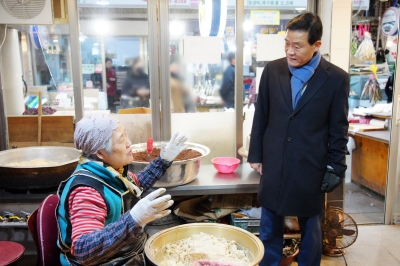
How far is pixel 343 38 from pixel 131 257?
8.06 feet

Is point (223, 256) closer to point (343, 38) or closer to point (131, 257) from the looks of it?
point (131, 257)

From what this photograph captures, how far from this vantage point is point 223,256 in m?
1.71

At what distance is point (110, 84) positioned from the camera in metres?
3.01

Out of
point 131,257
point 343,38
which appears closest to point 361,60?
point 343,38

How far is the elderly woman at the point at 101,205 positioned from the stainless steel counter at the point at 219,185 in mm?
906

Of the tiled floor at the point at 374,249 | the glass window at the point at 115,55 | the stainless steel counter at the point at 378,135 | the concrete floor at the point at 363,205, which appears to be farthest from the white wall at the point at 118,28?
the concrete floor at the point at 363,205

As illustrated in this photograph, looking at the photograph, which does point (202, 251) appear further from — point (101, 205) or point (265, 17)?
point (265, 17)

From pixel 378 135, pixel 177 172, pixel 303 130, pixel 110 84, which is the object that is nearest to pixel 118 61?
pixel 110 84

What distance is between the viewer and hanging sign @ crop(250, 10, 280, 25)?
3.05 m

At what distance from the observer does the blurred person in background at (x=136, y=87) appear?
117 inches

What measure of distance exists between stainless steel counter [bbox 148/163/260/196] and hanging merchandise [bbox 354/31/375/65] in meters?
3.23

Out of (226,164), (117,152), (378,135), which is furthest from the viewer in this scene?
(378,135)

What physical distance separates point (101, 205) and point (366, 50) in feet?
15.6

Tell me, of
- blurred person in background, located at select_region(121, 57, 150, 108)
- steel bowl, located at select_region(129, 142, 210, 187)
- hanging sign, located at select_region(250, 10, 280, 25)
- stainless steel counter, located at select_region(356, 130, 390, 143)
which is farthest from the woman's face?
stainless steel counter, located at select_region(356, 130, 390, 143)
